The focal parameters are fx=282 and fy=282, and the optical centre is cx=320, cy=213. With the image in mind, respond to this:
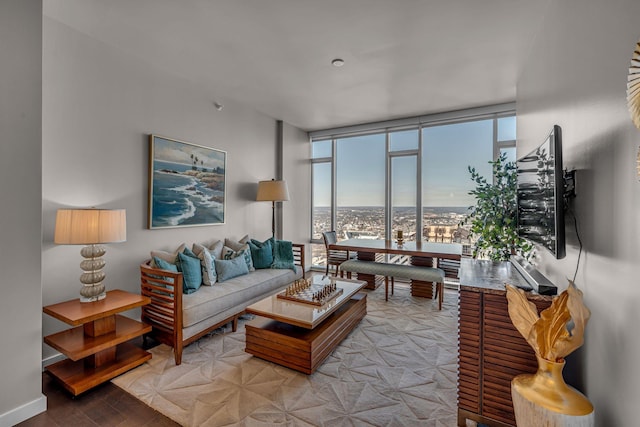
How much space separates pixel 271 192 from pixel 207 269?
1.65m

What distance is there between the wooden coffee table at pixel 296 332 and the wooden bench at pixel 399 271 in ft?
4.35

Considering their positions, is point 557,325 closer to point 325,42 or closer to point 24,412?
point 325,42

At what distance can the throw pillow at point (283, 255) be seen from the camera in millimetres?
4039

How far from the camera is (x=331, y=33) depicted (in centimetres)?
250

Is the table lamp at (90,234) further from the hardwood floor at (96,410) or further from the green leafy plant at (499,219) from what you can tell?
the green leafy plant at (499,219)

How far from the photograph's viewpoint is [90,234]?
7.18 feet

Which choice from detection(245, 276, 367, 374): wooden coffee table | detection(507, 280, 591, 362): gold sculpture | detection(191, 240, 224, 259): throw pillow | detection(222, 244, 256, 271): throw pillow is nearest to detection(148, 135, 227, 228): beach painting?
detection(191, 240, 224, 259): throw pillow

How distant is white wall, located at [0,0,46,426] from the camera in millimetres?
1723

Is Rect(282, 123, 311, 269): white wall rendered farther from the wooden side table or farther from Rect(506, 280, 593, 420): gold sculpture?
Rect(506, 280, 593, 420): gold sculpture

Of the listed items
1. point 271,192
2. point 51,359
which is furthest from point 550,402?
point 271,192

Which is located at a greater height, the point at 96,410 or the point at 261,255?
the point at 261,255

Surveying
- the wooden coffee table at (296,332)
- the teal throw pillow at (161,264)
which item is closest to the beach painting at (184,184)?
the teal throw pillow at (161,264)

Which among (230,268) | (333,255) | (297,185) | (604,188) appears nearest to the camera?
(604,188)

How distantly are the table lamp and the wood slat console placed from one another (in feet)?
8.74
